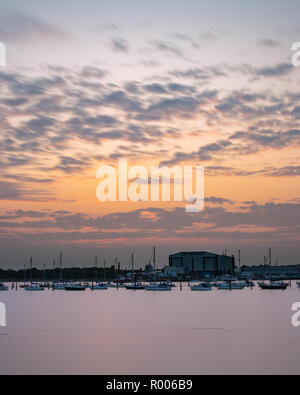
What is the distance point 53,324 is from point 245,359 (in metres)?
43.4

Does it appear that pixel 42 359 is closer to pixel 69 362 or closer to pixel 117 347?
pixel 69 362

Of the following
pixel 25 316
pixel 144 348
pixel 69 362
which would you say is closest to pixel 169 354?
pixel 144 348

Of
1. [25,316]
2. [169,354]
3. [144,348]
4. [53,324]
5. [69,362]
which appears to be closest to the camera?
[69,362]

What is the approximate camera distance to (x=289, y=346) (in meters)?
62.2

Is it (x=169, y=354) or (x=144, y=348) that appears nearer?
(x=169, y=354)
